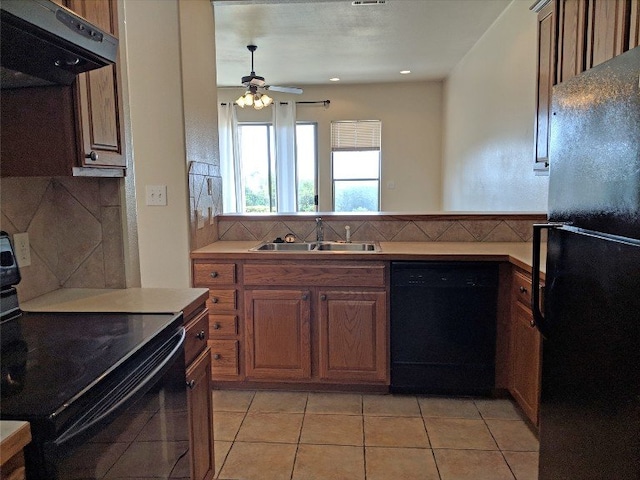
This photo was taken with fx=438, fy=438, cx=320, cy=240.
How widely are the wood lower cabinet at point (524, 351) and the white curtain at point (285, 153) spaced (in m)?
4.82

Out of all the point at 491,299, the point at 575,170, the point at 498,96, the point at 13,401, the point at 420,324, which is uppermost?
the point at 498,96

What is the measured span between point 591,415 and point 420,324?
135 centimetres

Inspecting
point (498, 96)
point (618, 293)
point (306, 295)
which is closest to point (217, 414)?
point (306, 295)

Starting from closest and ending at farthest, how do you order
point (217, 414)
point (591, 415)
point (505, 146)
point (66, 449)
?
point (66, 449), point (591, 415), point (217, 414), point (505, 146)

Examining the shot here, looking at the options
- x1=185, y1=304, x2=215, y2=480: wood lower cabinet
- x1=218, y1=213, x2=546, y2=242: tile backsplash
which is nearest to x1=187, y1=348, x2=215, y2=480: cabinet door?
x1=185, y1=304, x2=215, y2=480: wood lower cabinet

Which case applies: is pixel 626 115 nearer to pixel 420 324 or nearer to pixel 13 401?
pixel 13 401

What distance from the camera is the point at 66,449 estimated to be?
825 mm

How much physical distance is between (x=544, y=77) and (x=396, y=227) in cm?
127

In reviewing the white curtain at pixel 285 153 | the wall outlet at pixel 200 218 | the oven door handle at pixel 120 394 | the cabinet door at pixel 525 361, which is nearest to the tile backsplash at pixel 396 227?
the wall outlet at pixel 200 218

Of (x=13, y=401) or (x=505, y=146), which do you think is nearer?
(x=13, y=401)

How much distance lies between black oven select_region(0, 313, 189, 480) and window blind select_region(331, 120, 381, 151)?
5.90m

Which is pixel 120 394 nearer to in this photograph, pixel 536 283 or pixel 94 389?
pixel 94 389

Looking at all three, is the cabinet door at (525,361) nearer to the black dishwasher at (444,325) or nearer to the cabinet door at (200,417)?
the black dishwasher at (444,325)

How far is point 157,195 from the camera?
2.72 metres
